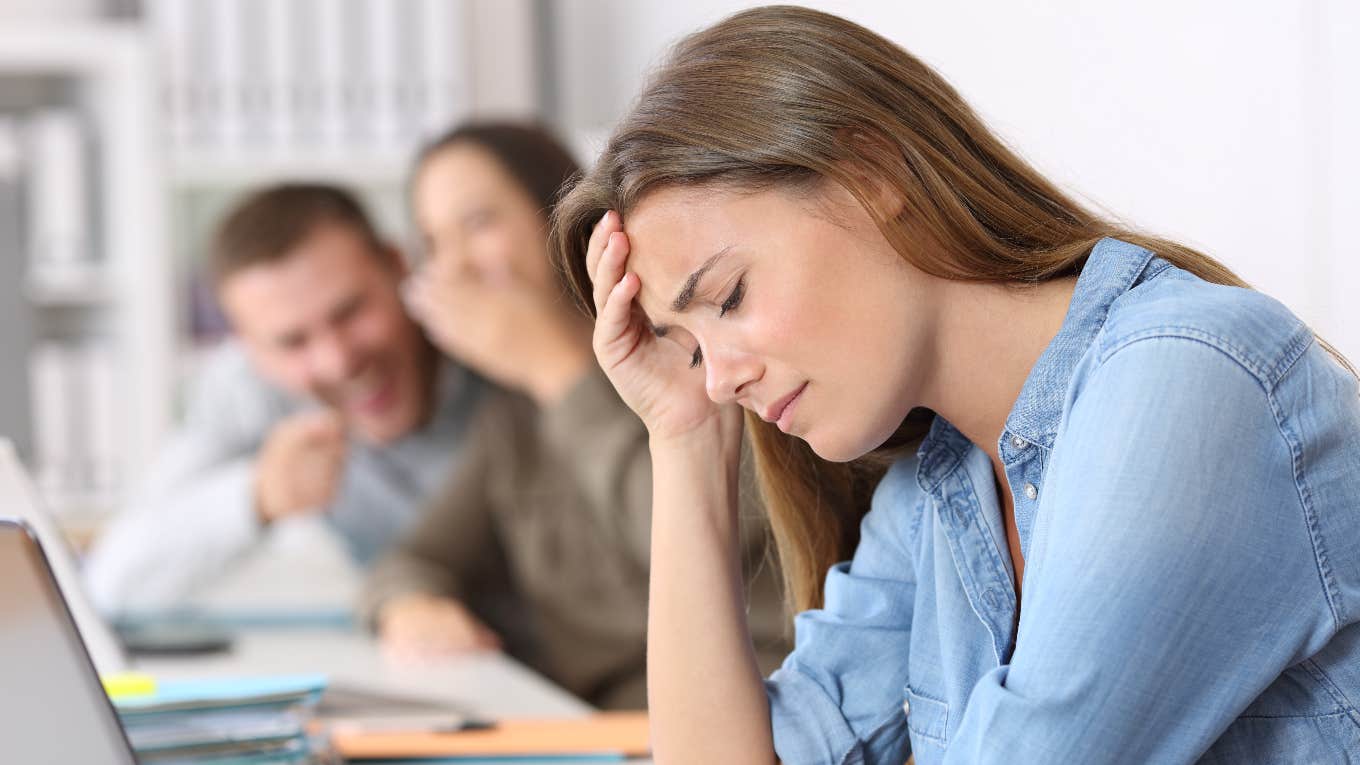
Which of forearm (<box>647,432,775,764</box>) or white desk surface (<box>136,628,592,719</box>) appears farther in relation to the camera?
white desk surface (<box>136,628,592,719</box>)

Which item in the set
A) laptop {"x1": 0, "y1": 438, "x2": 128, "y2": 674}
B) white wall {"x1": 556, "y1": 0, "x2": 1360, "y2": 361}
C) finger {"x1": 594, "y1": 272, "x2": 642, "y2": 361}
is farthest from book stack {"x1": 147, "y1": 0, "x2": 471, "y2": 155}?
finger {"x1": 594, "y1": 272, "x2": 642, "y2": 361}

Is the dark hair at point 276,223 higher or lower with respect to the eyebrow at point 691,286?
lower

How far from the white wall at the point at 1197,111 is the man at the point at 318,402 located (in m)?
1.10

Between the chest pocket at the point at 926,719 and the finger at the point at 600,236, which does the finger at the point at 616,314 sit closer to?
the finger at the point at 600,236

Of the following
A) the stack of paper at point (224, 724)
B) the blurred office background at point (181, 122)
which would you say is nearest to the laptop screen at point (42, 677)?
the stack of paper at point (224, 724)

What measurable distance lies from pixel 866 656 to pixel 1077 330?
0.34 m

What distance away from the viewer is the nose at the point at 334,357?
239cm

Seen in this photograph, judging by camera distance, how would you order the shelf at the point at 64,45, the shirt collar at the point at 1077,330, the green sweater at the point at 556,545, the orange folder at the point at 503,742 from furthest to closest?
the shelf at the point at 64,45 < the green sweater at the point at 556,545 < the orange folder at the point at 503,742 < the shirt collar at the point at 1077,330

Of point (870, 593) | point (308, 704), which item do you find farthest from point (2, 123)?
point (870, 593)

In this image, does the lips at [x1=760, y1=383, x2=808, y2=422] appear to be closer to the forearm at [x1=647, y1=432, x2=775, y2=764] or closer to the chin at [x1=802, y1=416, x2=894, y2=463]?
the chin at [x1=802, y1=416, x2=894, y2=463]

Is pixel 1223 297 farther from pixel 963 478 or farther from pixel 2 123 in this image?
pixel 2 123

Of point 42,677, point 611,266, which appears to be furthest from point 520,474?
point 42,677

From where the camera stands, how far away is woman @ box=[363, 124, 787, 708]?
1977 millimetres

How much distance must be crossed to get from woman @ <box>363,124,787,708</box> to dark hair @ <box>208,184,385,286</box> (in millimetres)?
224
